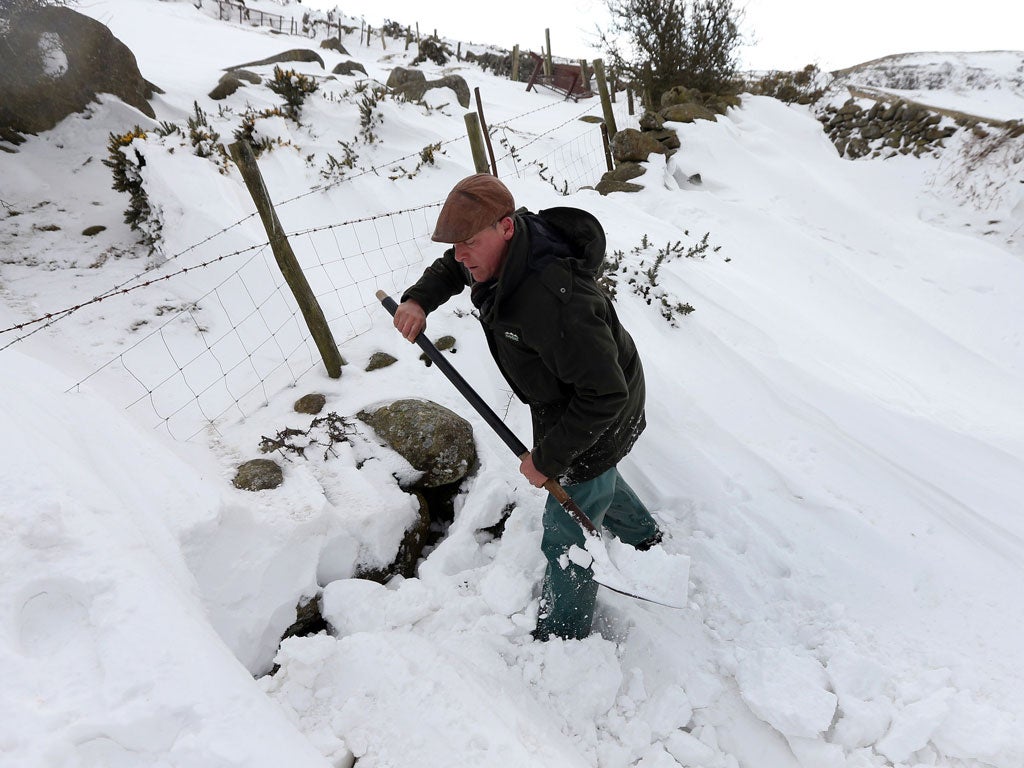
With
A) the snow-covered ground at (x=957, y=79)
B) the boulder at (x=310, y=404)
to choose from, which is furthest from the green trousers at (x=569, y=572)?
the snow-covered ground at (x=957, y=79)

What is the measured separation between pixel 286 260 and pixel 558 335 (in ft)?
7.79

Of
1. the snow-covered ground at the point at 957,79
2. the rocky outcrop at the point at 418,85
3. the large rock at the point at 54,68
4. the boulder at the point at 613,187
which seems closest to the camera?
the large rock at the point at 54,68

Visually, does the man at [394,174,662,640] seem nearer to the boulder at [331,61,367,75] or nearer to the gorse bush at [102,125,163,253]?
the gorse bush at [102,125,163,253]

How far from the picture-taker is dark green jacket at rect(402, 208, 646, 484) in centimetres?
156

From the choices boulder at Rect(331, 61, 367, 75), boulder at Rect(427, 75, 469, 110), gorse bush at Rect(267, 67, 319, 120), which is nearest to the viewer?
gorse bush at Rect(267, 67, 319, 120)

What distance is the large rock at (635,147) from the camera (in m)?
7.41

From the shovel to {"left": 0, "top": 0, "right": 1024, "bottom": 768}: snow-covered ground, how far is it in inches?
10.2

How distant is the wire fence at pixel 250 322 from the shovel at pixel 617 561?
1.68m

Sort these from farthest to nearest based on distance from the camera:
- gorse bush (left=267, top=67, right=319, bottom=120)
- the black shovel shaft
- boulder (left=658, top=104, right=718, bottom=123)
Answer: gorse bush (left=267, top=67, right=319, bottom=120)
boulder (left=658, top=104, right=718, bottom=123)
the black shovel shaft

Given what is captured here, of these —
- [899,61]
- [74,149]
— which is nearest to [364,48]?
[74,149]

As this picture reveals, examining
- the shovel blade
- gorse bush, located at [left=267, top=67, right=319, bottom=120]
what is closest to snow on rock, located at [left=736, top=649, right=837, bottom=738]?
the shovel blade

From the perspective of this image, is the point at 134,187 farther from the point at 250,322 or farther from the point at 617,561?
the point at 617,561

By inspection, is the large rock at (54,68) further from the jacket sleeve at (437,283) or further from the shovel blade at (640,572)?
the shovel blade at (640,572)

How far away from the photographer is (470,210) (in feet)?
5.04
